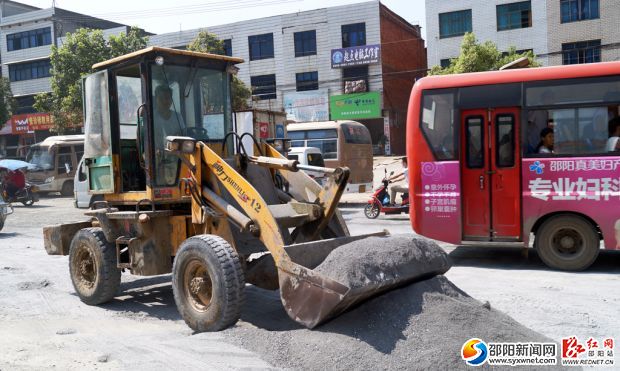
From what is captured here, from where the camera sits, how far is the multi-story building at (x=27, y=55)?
46.4m

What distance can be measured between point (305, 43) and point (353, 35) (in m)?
3.45

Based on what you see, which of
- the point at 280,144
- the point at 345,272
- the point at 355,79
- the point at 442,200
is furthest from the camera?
the point at 355,79

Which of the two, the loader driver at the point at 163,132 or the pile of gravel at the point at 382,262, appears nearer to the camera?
the pile of gravel at the point at 382,262

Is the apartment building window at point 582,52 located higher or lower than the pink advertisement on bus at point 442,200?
higher

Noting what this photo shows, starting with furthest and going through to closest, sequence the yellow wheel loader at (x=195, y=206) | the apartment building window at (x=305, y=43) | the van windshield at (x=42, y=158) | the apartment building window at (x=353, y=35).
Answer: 1. the apartment building window at (x=305, y=43)
2. the apartment building window at (x=353, y=35)
3. the van windshield at (x=42, y=158)
4. the yellow wheel loader at (x=195, y=206)

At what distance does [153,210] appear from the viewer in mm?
6523

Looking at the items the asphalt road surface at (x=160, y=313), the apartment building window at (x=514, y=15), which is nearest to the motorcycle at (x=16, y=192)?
the asphalt road surface at (x=160, y=313)

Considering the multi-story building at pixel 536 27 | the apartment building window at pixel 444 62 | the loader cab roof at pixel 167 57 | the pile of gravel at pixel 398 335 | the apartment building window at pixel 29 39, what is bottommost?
the pile of gravel at pixel 398 335

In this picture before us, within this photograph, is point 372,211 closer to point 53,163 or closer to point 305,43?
point 53,163

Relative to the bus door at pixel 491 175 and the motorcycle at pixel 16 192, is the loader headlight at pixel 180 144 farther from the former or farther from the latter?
the motorcycle at pixel 16 192

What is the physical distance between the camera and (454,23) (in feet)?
109

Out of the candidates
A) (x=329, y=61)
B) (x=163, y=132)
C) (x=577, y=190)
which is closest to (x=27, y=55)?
(x=329, y=61)

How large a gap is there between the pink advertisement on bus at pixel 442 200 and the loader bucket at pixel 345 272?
3.75m

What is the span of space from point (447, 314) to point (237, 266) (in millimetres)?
2000
